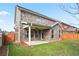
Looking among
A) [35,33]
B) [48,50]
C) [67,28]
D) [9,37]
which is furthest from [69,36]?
[9,37]

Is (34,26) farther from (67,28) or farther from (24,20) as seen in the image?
(67,28)

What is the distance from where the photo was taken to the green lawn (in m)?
3.29

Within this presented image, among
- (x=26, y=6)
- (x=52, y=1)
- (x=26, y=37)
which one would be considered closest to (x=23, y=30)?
(x=26, y=37)

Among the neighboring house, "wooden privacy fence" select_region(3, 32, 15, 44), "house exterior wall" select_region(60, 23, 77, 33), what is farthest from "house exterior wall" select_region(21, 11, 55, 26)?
"wooden privacy fence" select_region(3, 32, 15, 44)

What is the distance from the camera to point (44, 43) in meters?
3.35

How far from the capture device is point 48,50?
3311mm

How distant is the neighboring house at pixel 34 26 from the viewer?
3.29m

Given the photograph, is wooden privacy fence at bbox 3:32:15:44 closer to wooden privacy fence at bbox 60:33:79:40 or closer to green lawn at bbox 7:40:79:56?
green lawn at bbox 7:40:79:56

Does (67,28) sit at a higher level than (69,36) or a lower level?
higher

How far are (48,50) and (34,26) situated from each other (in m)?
0.37

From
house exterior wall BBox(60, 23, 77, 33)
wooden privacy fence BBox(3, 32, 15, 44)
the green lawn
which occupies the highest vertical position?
house exterior wall BBox(60, 23, 77, 33)

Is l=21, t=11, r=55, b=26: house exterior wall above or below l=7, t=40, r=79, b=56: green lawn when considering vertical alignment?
above

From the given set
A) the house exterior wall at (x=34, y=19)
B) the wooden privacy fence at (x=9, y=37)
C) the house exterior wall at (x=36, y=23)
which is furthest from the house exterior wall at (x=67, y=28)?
the wooden privacy fence at (x=9, y=37)

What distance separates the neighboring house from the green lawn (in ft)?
0.35
